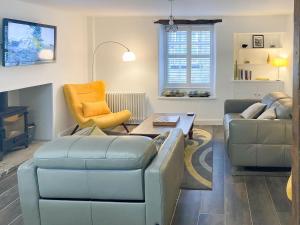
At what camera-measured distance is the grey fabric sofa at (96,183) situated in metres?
2.79

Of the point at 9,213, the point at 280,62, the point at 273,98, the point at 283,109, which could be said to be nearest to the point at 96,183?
the point at 9,213

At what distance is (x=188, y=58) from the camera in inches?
340

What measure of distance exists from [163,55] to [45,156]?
19.8ft

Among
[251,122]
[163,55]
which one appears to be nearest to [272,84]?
[163,55]

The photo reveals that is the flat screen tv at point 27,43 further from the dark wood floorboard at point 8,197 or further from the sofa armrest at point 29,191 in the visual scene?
the sofa armrest at point 29,191

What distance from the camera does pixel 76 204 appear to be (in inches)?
115

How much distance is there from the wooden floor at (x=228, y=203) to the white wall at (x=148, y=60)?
3.45m

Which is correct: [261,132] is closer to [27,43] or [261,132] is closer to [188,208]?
[188,208]

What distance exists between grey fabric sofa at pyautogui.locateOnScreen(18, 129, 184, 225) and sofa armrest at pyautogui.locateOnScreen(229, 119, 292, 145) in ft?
6.59

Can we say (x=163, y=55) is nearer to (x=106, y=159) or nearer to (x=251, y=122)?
(x=251, y=122)

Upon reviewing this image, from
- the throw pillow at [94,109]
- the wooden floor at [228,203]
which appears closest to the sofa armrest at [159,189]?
the wooden floor at [228,203]

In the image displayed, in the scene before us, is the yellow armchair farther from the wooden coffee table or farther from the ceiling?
the ceiling

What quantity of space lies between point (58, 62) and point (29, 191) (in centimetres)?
456

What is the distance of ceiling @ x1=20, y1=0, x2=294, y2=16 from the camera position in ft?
20.0
